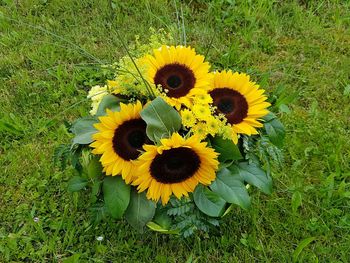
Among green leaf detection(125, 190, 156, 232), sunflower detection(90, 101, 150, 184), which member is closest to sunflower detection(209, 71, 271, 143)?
sunflower detection(90, 101, 150, 184)

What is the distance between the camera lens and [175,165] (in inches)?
74.2

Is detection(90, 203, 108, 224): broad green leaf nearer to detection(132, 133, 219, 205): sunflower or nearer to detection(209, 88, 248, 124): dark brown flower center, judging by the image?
detection(132, 133, 219, 205): sunflower

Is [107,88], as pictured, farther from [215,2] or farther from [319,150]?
[215,2]

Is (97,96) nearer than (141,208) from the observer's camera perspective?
No

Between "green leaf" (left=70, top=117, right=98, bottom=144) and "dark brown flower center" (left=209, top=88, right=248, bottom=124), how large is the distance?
50cm

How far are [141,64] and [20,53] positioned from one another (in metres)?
1.81

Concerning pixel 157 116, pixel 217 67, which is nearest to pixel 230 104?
pixel 157 116

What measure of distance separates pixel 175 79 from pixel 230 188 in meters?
0.49

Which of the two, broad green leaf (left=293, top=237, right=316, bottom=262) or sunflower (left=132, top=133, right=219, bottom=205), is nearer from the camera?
sunflower (left=132, top=133, right=219, bottom=205)

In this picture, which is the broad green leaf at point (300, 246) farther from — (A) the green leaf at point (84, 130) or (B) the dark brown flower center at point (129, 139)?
(A) the green leaf at point (84, 130)

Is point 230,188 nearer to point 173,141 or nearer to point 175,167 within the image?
point 175,167

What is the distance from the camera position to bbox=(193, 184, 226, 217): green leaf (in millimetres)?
2047

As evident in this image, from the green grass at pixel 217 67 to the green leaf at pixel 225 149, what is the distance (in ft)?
1.59

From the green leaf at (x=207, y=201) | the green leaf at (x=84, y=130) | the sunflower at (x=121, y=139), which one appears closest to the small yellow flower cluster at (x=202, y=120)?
the sunflower at (x=121, y=139)
